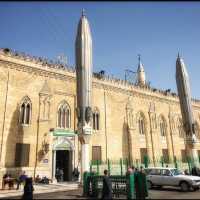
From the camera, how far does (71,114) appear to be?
21.7 meters

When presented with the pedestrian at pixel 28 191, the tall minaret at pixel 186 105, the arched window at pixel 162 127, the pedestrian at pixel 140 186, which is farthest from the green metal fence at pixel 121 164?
the pedestrian at pixel 28 191

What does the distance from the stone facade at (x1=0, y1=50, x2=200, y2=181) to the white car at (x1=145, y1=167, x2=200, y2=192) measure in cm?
760

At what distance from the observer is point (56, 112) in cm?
2061

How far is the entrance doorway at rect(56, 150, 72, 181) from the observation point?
2029cm

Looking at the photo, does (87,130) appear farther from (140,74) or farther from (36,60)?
(140,74)

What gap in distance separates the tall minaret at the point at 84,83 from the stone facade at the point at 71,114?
4.46 meters

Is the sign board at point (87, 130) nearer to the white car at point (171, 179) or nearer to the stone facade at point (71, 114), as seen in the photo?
the white car at point (171, 179)

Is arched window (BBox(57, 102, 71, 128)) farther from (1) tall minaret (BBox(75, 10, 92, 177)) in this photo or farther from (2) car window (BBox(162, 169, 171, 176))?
(2) car window (BBox(162, 169, 171, 176))

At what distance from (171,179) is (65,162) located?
1002cm

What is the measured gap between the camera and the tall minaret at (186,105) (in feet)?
73.7

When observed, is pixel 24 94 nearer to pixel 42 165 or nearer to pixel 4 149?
pixel 4 149

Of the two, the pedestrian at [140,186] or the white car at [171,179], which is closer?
the pedestrian at [140,186]

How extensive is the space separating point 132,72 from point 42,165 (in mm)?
19657

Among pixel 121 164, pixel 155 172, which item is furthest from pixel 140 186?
pixel 121 164
